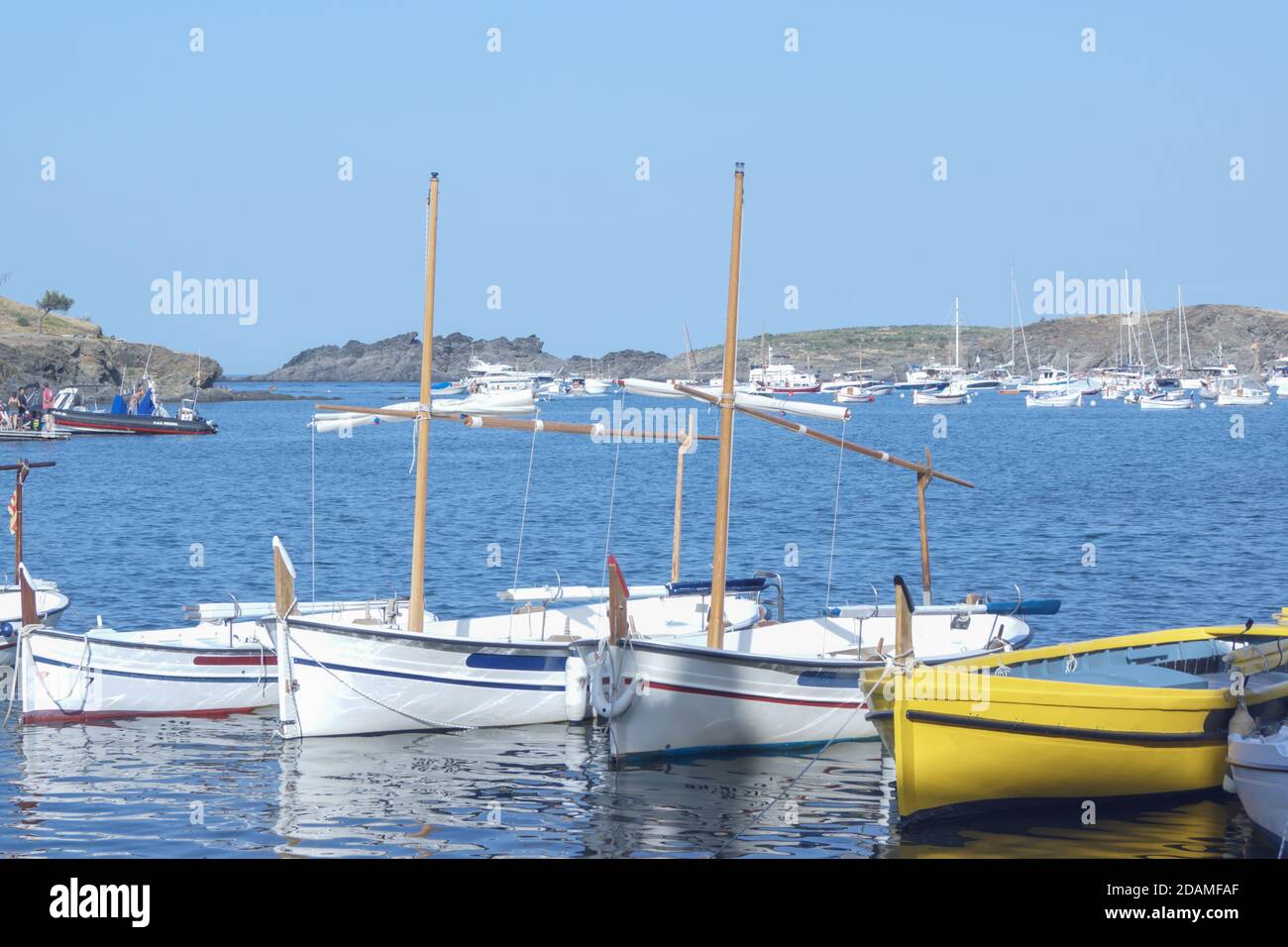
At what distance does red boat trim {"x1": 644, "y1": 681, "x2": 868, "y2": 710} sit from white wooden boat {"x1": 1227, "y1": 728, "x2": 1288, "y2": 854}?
15.7 feet

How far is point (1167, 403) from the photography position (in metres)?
159

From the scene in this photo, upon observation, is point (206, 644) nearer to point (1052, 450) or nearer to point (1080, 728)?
point (1080, 728)

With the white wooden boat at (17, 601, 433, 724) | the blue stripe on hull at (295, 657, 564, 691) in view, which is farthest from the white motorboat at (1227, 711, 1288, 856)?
the white wooden boat at (17, 601, 433, 724)

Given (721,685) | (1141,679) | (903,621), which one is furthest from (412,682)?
(1141,679)

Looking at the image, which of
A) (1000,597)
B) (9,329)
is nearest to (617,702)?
(1000,597)

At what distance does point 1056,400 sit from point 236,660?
160 metres

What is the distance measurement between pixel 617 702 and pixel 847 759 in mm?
3393

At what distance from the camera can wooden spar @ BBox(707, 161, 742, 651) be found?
20.0 m

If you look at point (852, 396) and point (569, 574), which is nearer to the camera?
point (569, 574)

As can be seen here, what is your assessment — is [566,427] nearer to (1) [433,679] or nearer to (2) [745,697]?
(1) [433,679]

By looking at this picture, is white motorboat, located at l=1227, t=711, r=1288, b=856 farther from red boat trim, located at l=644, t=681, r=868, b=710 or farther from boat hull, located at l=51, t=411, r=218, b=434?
boat hull, located at l=51, t=411, r=218, b=434

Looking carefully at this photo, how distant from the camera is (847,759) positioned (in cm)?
1978

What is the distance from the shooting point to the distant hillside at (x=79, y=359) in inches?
5207
